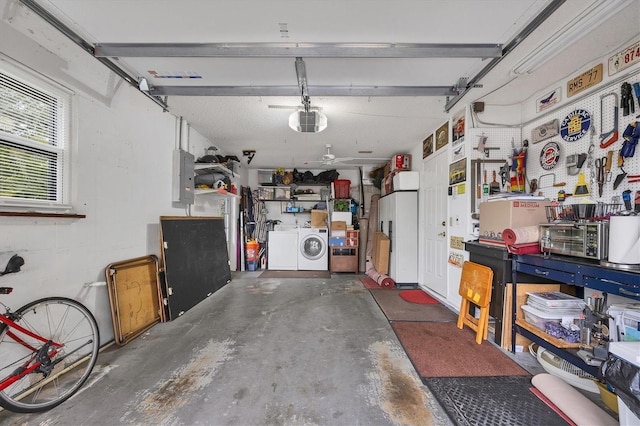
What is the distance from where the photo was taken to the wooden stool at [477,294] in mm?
2139

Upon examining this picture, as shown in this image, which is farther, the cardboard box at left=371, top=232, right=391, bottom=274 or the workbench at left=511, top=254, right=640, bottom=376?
the cardboard box at left=371, top=232, right=391, bottom=274

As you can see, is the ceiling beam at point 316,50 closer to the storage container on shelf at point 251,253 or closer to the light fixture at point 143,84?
the light fixture at point 143,84

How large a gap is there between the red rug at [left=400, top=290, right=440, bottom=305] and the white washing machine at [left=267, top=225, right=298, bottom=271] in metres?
2.49

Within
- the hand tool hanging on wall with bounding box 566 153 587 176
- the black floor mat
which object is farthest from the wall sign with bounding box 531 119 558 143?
the black floor mat

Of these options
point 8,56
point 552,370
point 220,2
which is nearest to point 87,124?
point 8,56

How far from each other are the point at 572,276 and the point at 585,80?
5.37 ft

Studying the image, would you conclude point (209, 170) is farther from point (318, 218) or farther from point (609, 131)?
point (609, 131)

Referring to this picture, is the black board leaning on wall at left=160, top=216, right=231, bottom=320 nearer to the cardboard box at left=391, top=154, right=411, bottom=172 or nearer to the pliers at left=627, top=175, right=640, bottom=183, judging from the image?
the cardboard box at left=391, top=154, right=411, bottom=172

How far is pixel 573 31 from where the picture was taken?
1535mm

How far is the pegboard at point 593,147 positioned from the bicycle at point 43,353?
395 cm

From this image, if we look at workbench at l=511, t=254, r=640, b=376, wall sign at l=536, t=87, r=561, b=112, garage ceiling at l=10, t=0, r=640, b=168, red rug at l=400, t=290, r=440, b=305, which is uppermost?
garage ceiling at l=10, t=0, r=640, b=168

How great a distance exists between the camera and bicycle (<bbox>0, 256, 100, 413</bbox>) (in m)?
1.42

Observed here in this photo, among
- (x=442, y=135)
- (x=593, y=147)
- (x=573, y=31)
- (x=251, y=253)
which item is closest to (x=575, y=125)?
(x=593, y=147)

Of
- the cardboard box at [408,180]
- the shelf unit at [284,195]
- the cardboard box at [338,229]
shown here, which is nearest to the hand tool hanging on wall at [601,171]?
the cardboard box at [408,180]
